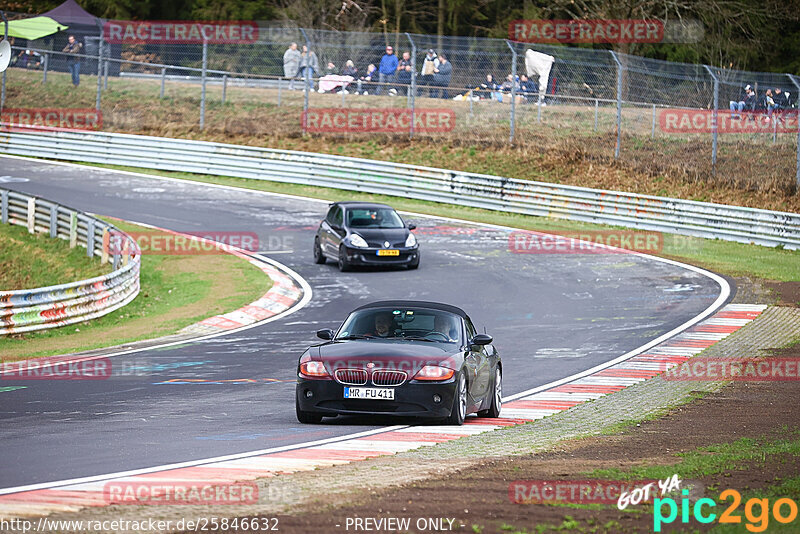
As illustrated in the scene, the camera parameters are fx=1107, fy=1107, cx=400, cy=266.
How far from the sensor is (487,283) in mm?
23406

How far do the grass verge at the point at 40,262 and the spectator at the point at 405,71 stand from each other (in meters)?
13.7

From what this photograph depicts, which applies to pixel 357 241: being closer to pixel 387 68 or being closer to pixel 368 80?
pixel 387 68

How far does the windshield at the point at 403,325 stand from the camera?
455 inches

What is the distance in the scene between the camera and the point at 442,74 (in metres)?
36.7

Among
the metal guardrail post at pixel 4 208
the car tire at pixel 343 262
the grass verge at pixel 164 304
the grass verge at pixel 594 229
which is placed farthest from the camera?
the metal guardrail post at pixel 4 208

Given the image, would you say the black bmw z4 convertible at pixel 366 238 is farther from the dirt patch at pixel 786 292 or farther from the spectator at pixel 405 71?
the spectator at pixel 405 71

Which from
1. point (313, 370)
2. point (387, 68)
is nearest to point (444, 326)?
point (313, 370)

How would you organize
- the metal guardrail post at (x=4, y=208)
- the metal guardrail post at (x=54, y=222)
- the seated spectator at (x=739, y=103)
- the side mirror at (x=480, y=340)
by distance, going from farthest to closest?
the seated spectator at (x=739, y=103) → the metal guardrail post at (x=4, y=208) → the metal guardrail post at (x=54, y=222) → the side mirror at (x=480, y=340)

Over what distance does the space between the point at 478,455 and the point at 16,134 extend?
115 ft

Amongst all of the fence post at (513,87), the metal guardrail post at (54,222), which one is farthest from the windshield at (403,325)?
the fence post at (513,87)

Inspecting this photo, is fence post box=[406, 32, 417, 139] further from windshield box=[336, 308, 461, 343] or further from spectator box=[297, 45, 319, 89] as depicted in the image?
windshield box=[336, 308, 461, 343]

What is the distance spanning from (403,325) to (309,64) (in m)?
27.5

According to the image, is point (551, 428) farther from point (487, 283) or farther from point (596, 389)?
point (487, 283)

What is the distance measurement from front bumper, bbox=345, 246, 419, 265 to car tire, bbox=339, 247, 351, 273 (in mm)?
123
